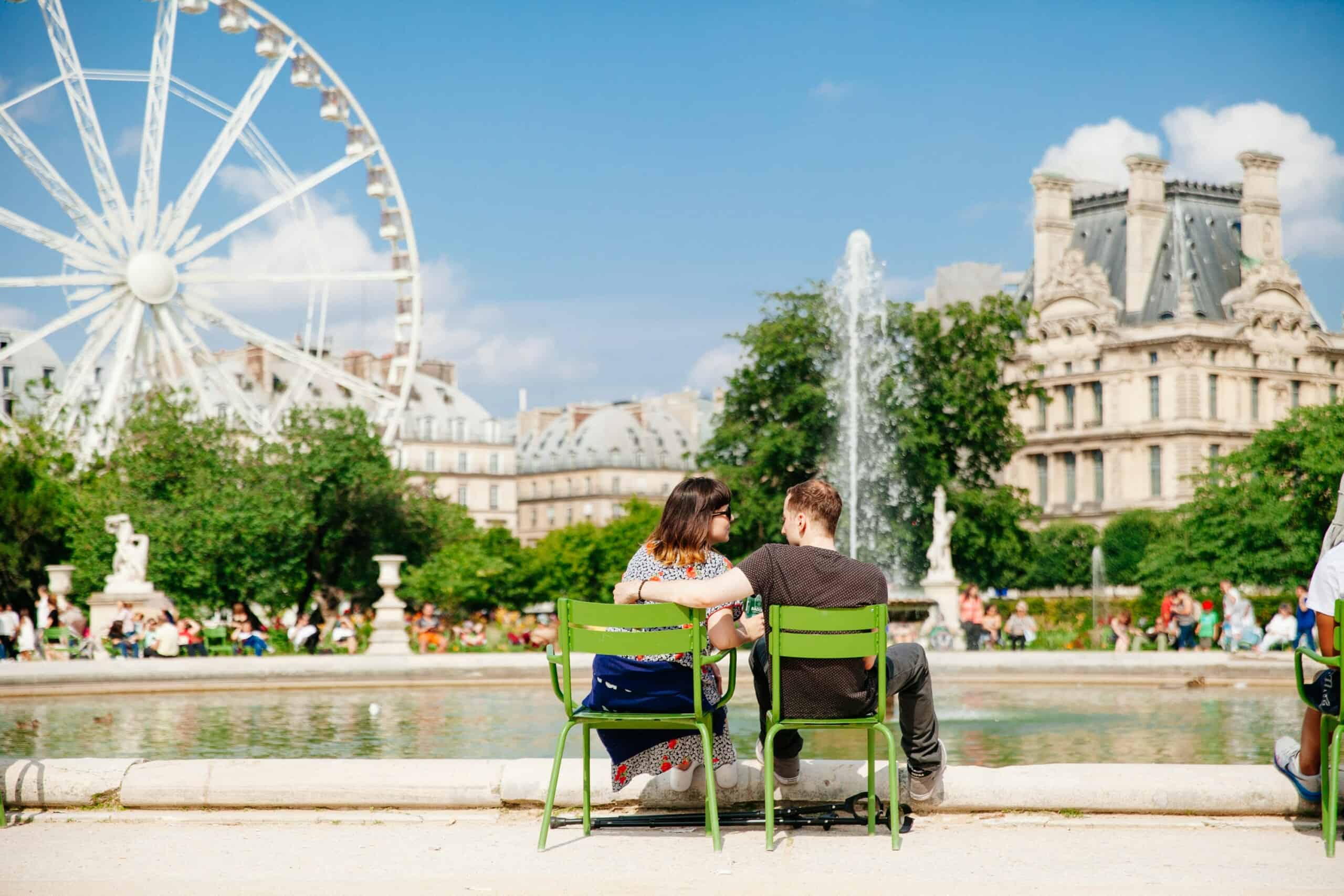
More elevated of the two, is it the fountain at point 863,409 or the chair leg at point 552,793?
the fountain at point 863,409

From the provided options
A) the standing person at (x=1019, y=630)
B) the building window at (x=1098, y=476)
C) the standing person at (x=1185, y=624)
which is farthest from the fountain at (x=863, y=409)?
the building window at (x=1098, y=476)

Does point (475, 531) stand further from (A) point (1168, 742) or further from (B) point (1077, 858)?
(B) point (1077, 858)

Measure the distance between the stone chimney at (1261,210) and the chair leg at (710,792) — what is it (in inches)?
3511

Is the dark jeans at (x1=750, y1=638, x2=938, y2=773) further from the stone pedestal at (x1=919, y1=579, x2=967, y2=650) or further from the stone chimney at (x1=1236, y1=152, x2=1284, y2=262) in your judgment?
the stone chimney at (x1=1236, y1=152, x2=1284, y2=262)

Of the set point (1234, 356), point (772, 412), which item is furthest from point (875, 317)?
point (1234, 356)

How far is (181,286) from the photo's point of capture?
122ft

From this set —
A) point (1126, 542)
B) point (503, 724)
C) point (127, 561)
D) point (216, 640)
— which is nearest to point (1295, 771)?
point (503, 724)

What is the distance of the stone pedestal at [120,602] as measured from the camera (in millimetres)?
27781

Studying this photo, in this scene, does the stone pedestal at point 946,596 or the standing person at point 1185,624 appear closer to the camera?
the standing person at point 1185,624

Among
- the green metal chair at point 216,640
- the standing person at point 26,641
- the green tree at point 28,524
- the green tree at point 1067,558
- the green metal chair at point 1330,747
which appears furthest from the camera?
the green tree at point 1067,558

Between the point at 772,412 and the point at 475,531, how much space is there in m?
11.3

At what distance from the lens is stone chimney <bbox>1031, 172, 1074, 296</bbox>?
93.1 m

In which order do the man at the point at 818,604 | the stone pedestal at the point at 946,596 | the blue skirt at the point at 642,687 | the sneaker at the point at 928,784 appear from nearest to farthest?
the man at the point at 818,604 → the blue skirt at the point at 642,687 → the sneaker at the point at 928,784 → the stone pedestal at the point at 946,596

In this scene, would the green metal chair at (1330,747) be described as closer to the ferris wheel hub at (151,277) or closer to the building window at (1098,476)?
the ferris wheel hub at (151,277)
